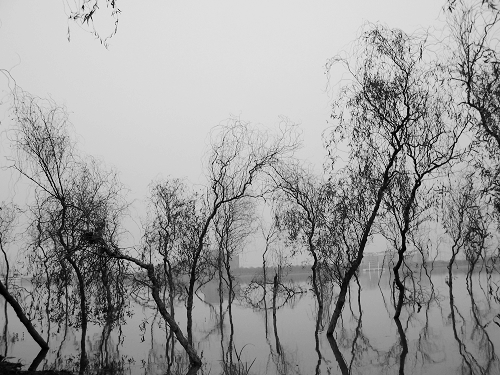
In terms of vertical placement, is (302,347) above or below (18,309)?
below

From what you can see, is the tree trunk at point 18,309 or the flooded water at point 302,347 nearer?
the flooded water at point 302,347

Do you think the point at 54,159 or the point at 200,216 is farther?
the point at 200,216

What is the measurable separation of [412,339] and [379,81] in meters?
11.6

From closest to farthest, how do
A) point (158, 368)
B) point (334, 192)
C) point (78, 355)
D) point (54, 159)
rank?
point (158, 368)
point (78, 355)
point (54, 159)
point (334, 192)

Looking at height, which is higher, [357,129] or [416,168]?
[357,129]

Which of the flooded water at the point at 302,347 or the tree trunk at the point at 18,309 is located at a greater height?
the tree trunk at the point at 18,309

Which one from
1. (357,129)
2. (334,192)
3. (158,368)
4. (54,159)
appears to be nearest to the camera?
(158,368)

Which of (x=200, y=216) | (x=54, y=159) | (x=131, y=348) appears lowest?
(x=131, y=348)

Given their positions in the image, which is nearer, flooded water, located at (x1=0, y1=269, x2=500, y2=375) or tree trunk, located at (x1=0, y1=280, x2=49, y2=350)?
flooded water, located at (x1=0, y1=269, x2=500, y2=375)

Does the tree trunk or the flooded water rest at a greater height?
the tree trunk

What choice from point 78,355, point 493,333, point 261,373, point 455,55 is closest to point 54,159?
point 78,355

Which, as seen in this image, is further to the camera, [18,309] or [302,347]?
[302,347]

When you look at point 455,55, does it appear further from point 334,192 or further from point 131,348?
point 131,348

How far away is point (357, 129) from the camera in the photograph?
69.1 feet
